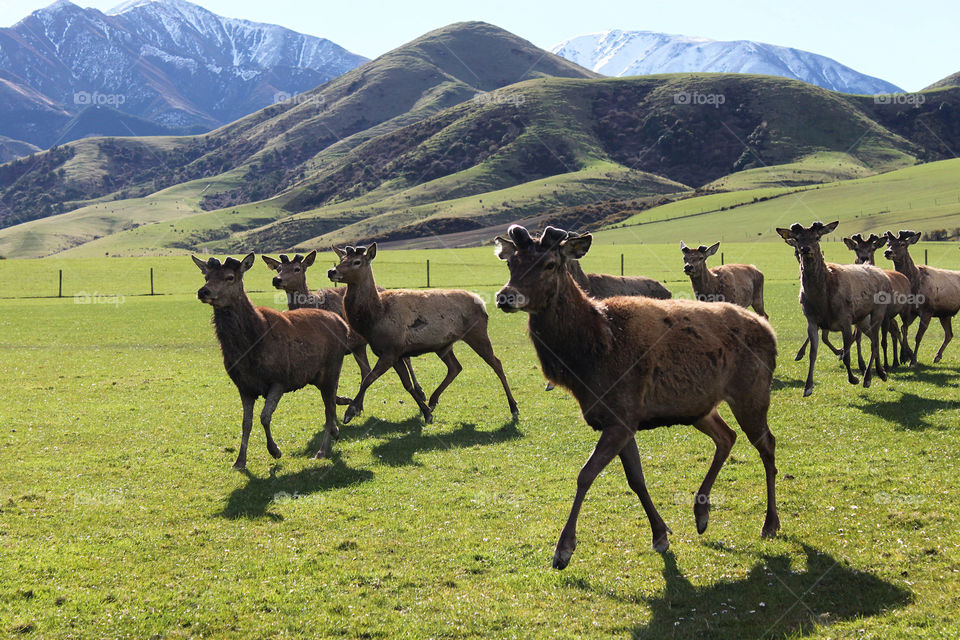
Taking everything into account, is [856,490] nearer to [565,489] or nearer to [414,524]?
[565,489]

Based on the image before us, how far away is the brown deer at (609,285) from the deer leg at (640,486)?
1184cm

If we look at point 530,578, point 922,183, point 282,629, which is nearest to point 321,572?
point 282,629

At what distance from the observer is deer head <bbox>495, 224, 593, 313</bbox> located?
742cm

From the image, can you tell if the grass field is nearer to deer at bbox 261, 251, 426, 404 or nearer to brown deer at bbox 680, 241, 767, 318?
deer at bbox 261, 251, 426, 404

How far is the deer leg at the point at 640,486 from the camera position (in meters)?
7.75

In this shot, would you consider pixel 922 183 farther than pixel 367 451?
Yes

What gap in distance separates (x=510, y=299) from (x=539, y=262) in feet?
2.01

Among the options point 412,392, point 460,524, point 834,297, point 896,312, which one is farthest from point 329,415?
point 896,312

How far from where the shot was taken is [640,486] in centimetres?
776

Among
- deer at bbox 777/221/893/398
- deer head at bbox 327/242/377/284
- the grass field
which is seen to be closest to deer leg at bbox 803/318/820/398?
deer at bbox 777/221/893/398

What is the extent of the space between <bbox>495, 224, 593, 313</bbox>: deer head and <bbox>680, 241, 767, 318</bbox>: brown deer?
1245 centimetres

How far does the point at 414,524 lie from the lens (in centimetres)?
920

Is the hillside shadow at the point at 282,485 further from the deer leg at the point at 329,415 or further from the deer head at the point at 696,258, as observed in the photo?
the deer head at the point at 696,258

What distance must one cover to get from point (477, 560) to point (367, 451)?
5.37 metres
